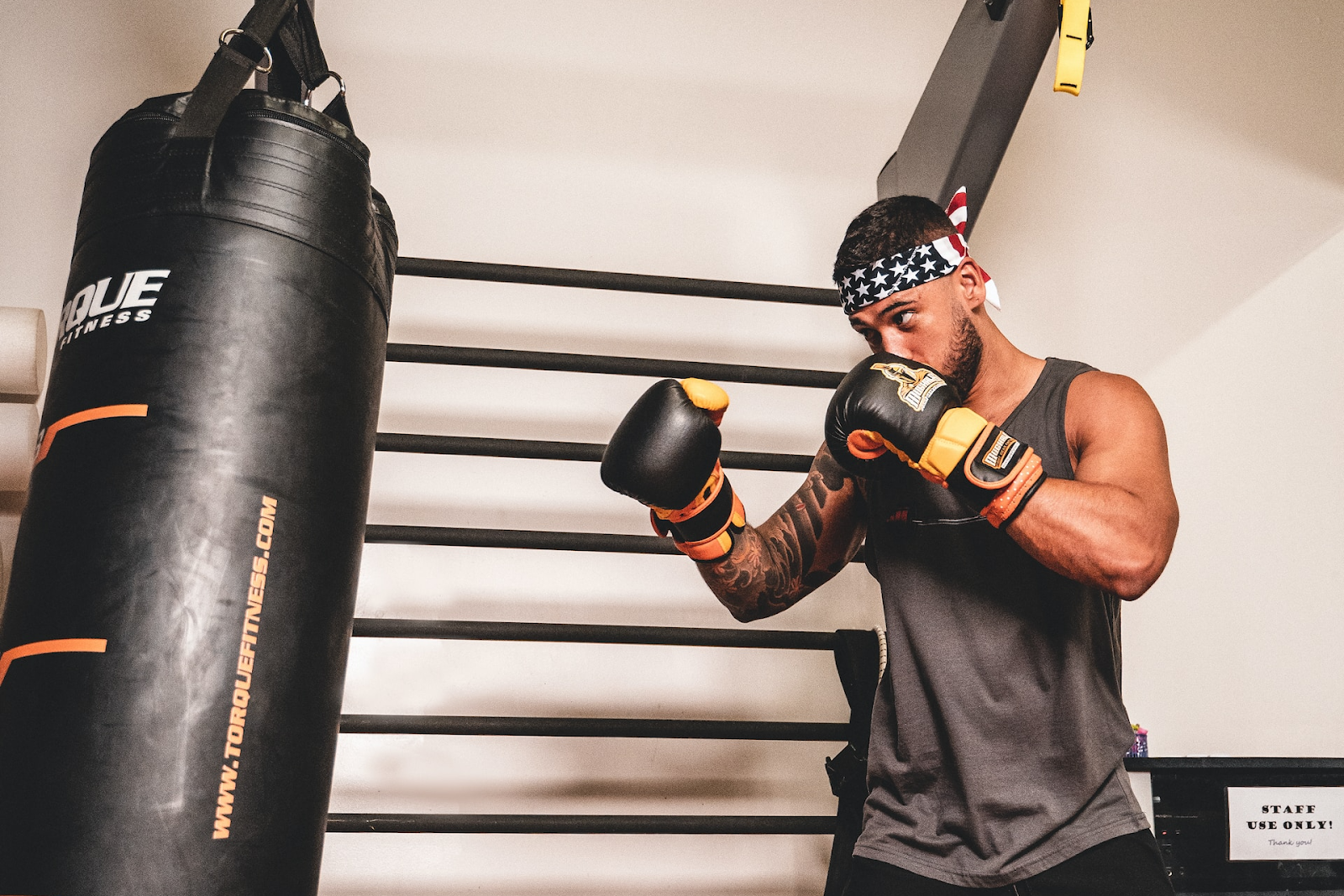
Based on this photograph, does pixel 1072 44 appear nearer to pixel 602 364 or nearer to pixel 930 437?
pixel 930 437

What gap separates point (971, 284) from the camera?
1596 millimetres

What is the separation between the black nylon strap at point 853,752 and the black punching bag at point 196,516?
35.9 inches

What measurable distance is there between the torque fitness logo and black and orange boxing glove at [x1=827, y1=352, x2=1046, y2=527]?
92 cm

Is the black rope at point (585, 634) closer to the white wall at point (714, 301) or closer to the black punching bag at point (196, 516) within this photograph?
the white wall at point (714, 301)

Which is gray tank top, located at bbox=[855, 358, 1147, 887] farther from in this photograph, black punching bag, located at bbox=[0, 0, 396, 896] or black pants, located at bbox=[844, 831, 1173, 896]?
black punching bag, located at bbox=[0, 0, 396, 896]

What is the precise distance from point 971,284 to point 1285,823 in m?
1.51

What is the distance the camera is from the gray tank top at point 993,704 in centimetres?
124

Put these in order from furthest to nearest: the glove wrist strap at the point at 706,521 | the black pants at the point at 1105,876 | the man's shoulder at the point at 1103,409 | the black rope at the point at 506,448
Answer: the black rope at the point at 506,448
the glove wrist strap at the point at 706,521
the man's shoulder at the point at 1103,409
the black pants at the point at 1105,876

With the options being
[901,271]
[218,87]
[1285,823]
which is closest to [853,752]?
[901,271]

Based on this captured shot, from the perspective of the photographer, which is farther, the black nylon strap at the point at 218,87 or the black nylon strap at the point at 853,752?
the black nylon strap at the point at 853,752

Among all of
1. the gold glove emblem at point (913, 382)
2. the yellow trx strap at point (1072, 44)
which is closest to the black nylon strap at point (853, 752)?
the gold glove emblem at point (913, 382)

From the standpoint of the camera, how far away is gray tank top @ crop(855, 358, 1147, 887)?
1.24 meters

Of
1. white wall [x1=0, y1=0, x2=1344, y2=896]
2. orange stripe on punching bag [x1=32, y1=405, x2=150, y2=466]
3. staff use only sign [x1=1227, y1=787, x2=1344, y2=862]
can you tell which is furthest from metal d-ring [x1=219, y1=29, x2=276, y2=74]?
staff use only sign [x1=1227, y1=787, x2=1344, y2=862]

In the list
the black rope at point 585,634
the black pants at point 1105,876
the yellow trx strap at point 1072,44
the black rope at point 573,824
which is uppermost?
the yellow trx strap at point 1072,44
